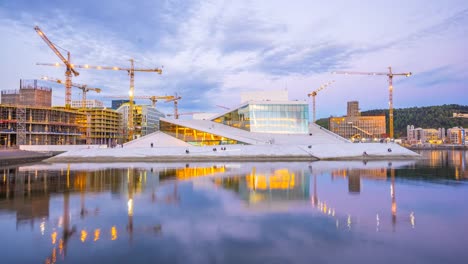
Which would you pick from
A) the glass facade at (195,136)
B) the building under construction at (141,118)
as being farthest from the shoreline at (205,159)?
the building under construction at (141,118)

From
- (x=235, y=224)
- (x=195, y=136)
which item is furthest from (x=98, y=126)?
(x=235, y=224)

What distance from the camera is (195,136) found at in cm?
5956

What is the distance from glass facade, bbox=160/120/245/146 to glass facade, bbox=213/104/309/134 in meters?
7.02

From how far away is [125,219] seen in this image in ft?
46.1

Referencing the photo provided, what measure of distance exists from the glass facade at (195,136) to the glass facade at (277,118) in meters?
7.02

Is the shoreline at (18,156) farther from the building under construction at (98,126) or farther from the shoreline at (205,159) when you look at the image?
the building under construction at (98,126)

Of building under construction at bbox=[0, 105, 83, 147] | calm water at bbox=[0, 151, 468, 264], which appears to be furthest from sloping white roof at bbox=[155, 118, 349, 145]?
building under construction at bbox=[0, 105, 83, 147]

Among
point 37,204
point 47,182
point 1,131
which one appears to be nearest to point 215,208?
point 37,204

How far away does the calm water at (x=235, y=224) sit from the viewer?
9.95 metres

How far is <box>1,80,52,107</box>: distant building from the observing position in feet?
399

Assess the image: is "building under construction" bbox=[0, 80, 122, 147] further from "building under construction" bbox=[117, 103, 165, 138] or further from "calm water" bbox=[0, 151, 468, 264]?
"calm water" bbox=[0, 151, 468, 264]

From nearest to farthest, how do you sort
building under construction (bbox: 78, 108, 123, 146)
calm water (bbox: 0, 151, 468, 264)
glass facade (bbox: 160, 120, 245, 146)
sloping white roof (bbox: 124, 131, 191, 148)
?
calm water (bbox: 0, 151, 468, 264), glass facade (bbox: 160, 120, 245, 146), sloping white roof (bbox: 124, 131, 191, 148), building under construction (bbox: 78, 108, 123, 146)

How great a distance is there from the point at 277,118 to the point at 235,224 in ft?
164

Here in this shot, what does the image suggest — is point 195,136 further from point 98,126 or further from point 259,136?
point 98,126
